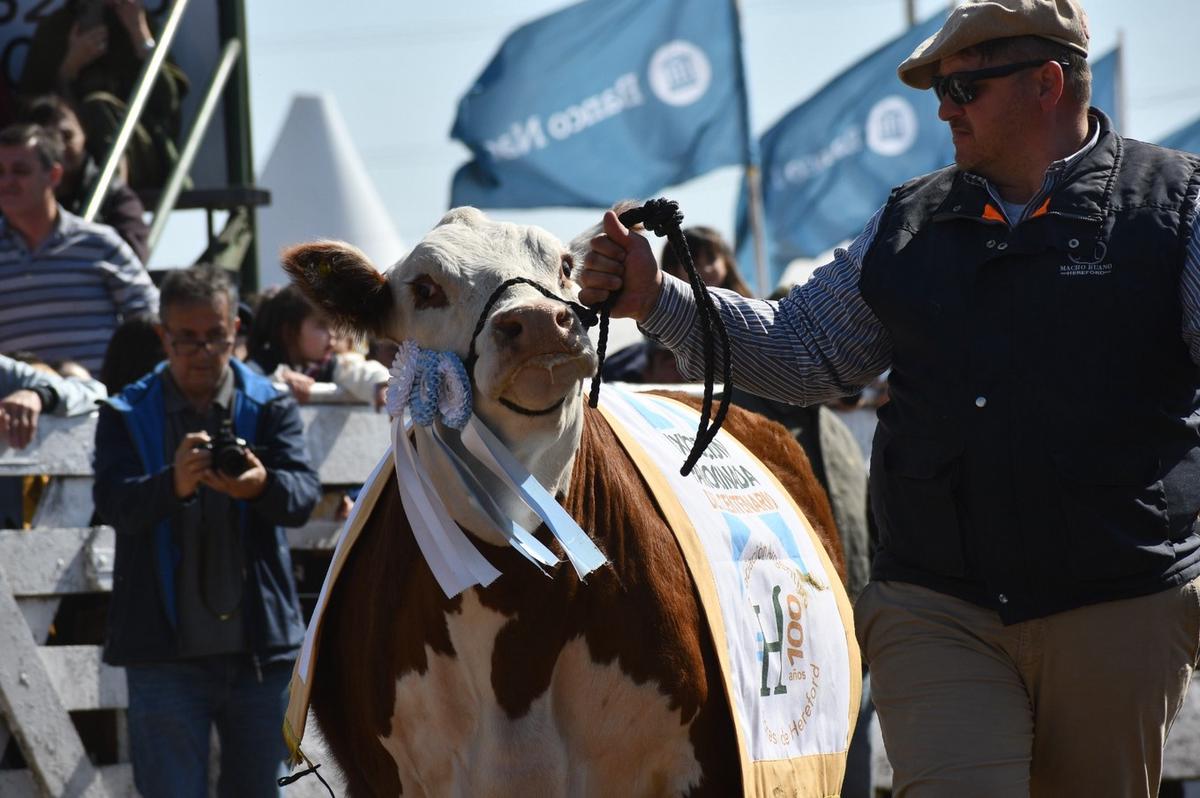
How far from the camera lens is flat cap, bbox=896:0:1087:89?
359cm

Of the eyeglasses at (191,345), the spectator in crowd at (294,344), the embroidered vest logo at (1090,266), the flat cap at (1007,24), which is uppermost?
the flat cap at (1007,24)

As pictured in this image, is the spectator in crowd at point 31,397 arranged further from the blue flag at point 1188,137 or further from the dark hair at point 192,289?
the blue flag at point 1188,137

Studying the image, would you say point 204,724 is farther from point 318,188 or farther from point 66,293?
point 318,188

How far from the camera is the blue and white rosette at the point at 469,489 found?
13.3ft

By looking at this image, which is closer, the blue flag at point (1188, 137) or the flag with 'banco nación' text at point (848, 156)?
the flag with 'banco nación' text at point (848, 156)

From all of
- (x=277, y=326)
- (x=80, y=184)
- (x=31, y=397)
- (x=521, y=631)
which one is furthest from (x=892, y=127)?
(x=521, y=631)

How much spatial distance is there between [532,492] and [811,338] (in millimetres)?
754

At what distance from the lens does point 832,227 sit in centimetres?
1748

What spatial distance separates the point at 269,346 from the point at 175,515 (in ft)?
7.21

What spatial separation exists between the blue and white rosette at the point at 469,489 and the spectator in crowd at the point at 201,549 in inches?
55.0

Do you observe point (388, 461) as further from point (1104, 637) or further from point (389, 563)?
point (1104, 637)

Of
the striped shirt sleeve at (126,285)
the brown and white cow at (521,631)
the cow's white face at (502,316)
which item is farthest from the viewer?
the striped shirt sleeve at (126,285)

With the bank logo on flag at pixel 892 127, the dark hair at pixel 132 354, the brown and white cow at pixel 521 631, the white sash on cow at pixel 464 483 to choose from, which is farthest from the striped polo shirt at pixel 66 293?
the bank logo on flag at pixel 892 127

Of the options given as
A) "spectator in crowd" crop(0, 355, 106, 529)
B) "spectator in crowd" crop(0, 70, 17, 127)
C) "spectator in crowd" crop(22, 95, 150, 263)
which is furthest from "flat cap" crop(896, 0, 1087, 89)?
"spectator in crowd" crop(0, 70, 17, 127)
